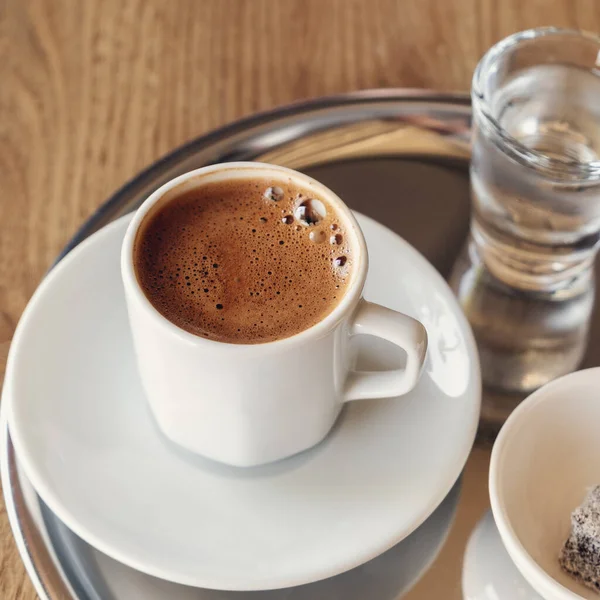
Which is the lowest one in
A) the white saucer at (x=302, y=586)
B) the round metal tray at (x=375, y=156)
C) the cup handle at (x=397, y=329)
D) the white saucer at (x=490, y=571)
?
the white saucer at (x=490, y=571)

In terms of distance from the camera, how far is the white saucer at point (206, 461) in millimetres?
648

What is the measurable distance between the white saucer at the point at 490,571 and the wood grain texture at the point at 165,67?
571mm

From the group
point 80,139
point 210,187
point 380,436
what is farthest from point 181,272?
point 80,139

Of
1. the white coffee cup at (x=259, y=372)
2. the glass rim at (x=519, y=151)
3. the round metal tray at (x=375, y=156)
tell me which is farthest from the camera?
the round metal tray at (x=375, y=156)

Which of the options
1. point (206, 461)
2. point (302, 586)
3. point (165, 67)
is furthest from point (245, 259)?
point (165, 67)

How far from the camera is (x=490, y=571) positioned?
28.8 inches

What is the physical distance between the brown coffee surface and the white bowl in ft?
0.67

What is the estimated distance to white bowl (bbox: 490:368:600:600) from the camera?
69cm

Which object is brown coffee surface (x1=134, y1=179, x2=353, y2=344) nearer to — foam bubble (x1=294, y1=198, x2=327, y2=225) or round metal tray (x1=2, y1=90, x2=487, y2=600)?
foam bubble (x1=294, y1=198, x2=327, y2=225)

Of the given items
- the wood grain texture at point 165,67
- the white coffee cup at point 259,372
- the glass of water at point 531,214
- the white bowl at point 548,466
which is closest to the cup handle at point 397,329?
the white coffee cup at point 259,372

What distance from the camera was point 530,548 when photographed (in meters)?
0.70

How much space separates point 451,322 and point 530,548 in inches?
Result: 8.6

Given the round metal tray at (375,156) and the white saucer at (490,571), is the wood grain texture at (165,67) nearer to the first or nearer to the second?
the round metal tray at (375,156)

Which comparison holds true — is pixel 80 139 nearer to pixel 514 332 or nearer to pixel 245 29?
pixel 245 29
